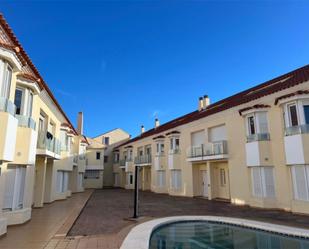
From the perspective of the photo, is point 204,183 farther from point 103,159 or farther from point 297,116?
point 103,159

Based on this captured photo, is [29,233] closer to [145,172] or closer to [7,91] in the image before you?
[7,91]

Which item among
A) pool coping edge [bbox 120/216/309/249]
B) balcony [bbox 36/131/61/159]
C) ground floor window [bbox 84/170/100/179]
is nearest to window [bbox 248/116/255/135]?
pool coping edge [bbox 120/216/309/249]

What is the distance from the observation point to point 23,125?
35.7ft

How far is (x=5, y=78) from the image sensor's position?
29.9 ft

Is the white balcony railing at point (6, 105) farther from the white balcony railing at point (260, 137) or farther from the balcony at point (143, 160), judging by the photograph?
the balcony at point (143, 160)

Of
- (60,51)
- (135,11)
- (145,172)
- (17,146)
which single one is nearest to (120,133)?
(145,172)

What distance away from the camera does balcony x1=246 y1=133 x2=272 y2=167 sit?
16.0 m

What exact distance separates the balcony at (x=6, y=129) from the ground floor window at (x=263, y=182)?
1462cm

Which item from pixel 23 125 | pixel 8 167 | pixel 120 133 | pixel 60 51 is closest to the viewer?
pixel 8 167

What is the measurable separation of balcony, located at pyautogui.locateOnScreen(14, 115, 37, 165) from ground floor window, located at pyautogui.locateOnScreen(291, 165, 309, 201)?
14438 millimetres

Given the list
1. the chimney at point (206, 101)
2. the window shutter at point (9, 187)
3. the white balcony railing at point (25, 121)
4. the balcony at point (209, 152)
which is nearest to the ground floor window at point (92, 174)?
the balcony at point (209, 152)

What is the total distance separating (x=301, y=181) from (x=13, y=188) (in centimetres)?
1492

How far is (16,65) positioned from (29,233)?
253 inches

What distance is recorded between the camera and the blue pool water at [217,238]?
25.7 ft
